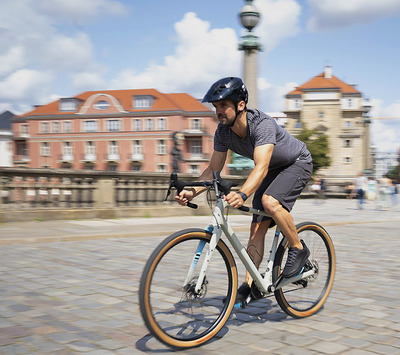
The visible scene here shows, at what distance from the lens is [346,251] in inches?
333

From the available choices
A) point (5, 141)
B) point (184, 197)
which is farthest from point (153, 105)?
point (184, 197)

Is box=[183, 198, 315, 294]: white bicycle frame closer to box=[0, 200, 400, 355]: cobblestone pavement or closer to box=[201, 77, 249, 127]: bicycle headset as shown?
box=[0, 200, 400, 355]: cobblestone pavement

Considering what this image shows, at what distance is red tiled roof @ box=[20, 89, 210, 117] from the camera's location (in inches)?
2901

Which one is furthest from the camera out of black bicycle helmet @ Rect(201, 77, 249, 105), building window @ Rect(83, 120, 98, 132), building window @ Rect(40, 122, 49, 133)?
building window @ Rect(40, 122, 49, 133)

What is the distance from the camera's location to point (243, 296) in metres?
3.91

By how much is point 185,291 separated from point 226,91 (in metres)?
1.31

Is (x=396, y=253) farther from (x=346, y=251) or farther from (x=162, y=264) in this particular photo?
(x=162, y=264)

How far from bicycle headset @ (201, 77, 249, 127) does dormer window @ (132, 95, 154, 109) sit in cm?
7235

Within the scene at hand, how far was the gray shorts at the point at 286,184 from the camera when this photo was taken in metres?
3.98

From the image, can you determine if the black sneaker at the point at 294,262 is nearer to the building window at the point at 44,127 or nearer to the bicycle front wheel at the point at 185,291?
the bicycle front wheel at the point at 185,291

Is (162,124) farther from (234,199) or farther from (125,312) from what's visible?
(234,199)

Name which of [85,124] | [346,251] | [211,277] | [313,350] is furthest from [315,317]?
[85,124]

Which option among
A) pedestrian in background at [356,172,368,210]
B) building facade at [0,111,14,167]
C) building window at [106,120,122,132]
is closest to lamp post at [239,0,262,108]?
pedestrian in background at [356,172,368,210]

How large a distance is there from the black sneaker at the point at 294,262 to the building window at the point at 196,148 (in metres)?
68.2
